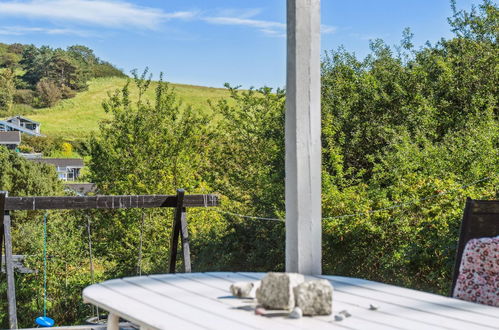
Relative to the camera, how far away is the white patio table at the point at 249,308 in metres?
1.52

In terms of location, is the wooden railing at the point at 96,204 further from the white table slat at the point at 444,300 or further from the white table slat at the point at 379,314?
the white table slat at the point at 379,314

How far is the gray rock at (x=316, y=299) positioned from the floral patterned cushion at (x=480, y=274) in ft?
3.10

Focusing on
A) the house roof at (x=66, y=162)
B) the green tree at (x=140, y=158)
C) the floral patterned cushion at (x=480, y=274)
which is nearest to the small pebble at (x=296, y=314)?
the floral patterned cushion at (x=480, y=274)

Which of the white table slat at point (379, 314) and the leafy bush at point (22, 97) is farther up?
the leafy bush at point (22, 97)

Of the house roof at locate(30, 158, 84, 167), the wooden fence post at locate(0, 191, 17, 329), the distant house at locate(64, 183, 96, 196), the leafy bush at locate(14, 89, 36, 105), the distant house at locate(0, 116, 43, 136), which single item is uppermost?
the leafy bush at locate(14, 89, 36, 105)

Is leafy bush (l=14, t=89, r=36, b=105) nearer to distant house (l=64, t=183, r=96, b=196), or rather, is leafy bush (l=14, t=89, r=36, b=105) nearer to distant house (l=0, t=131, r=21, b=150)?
distant house (l=0, t=131, r=21, b=150)

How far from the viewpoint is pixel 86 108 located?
39.2 m

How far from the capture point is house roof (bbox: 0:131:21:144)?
32.4 metres

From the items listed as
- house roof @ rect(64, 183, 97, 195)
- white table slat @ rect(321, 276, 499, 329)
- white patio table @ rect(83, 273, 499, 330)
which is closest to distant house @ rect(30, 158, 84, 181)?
house roof @ rect(64, 183, 97, 195)

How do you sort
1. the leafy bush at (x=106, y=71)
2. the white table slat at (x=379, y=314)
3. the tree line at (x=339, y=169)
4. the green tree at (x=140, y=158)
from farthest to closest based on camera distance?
the leafy bush at (x=106, y=71), the green tree at (x=140, y=158), the tree line at (x=339, y=169), the white table slat at (x=379, y=314)

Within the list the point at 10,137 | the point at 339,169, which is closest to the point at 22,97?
the point at 10,137

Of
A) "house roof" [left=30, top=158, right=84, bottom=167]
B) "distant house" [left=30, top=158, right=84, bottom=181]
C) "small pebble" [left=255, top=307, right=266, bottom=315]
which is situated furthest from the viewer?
"house roof" [left=30, top=158, right=84, bottom=167]

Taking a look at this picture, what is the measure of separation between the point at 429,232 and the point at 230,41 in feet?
86.6

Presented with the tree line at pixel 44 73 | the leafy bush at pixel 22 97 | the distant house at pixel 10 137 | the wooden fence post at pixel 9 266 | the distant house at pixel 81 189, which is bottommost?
the distant house at pixel 81 189
